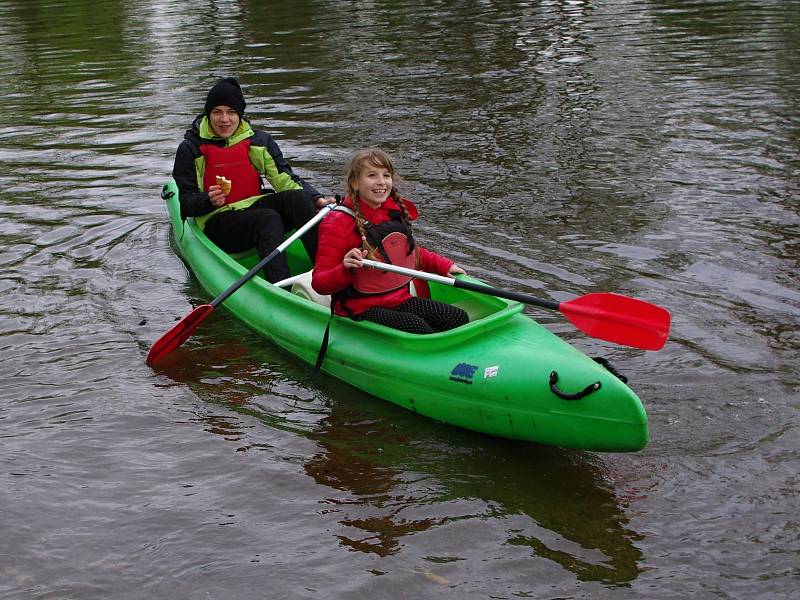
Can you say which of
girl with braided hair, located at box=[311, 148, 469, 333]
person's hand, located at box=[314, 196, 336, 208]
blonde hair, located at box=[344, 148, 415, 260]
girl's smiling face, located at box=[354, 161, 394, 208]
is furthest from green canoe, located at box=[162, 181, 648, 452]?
person's hand, located at box=[314, 196, 336, 208]

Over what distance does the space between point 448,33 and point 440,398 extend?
14.3 metres

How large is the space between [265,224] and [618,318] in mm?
3033

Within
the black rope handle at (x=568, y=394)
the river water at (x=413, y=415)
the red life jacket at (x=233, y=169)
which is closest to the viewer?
the river water at (x=413, y=415)

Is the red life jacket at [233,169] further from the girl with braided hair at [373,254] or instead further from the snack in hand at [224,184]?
the girl with braided hair at [373,254]

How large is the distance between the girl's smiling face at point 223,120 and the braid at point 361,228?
2.07 metres

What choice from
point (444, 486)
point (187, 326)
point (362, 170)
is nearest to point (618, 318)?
point (444, 486)

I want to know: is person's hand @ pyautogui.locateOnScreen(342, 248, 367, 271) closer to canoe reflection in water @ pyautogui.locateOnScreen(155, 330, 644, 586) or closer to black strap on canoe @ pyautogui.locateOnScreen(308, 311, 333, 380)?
black strap on canoe @ pyautogui.locateOnScreen(308, 311, 333, 380)

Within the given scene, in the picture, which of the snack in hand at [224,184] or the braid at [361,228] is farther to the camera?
the snack in hand at [224,184]

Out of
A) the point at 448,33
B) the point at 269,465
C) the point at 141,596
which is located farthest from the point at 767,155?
the point at 448,33

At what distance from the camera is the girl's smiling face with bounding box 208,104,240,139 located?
7.62 m

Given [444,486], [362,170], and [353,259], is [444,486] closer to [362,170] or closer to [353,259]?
[353,259]

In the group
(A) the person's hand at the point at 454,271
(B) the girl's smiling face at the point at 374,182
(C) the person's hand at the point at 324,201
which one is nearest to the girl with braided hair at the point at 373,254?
(B) the girl's smiling face at the point at 374,182

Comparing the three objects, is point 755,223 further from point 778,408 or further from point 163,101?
point 163,101

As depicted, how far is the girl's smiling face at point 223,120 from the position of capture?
762 cm
